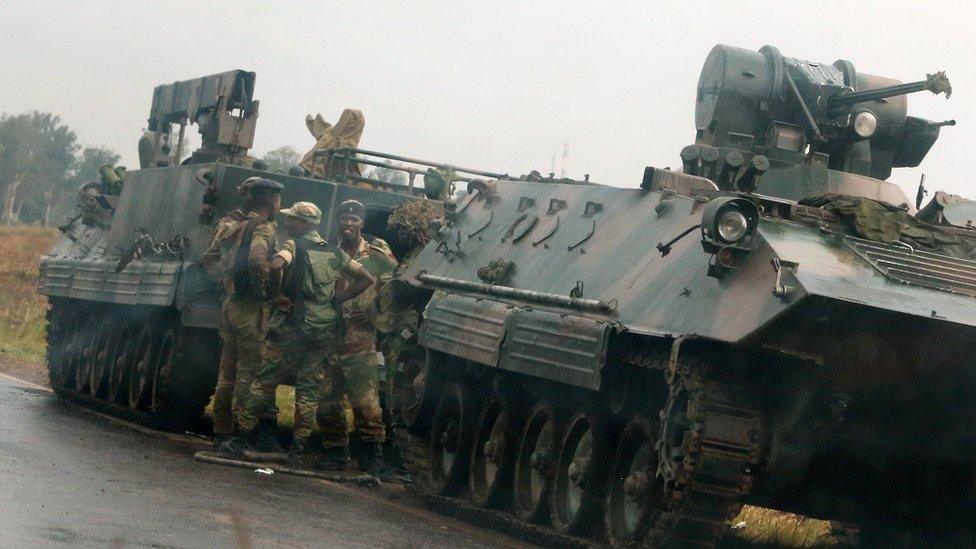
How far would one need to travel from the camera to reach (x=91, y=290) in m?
18.0

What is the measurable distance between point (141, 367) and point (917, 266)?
29.4 ft

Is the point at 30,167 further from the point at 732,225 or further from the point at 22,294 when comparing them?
the point at 732,225

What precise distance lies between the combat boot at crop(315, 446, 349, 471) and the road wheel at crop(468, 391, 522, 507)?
4.64 ft

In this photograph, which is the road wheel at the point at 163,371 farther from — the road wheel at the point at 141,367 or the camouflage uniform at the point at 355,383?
the camouflage uniform at the point at 355,383

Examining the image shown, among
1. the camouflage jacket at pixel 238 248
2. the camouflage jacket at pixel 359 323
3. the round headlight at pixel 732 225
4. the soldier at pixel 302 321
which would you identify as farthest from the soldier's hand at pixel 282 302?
the round headlight at pixel 732 225

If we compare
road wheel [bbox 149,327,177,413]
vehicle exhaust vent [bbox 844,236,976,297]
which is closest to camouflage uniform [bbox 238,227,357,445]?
Answer: road wheel [bbox 149,327,177,413]

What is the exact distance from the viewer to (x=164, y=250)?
1652 centimetres

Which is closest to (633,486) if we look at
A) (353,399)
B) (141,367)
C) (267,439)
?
(353,399)

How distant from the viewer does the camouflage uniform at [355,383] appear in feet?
43.3

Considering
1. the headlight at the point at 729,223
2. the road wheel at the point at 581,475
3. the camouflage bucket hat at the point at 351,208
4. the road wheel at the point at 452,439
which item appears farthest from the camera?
the camouflage bucket hat at the point at 351,208

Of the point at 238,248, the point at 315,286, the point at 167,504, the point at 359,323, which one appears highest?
the point at 238,248

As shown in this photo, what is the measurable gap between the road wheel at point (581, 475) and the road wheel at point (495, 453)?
0.85 m

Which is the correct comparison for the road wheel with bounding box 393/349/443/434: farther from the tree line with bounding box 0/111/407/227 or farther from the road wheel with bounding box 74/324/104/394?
the tree line with bounding box 0/111/407/227

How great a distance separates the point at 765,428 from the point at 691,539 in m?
0.69
